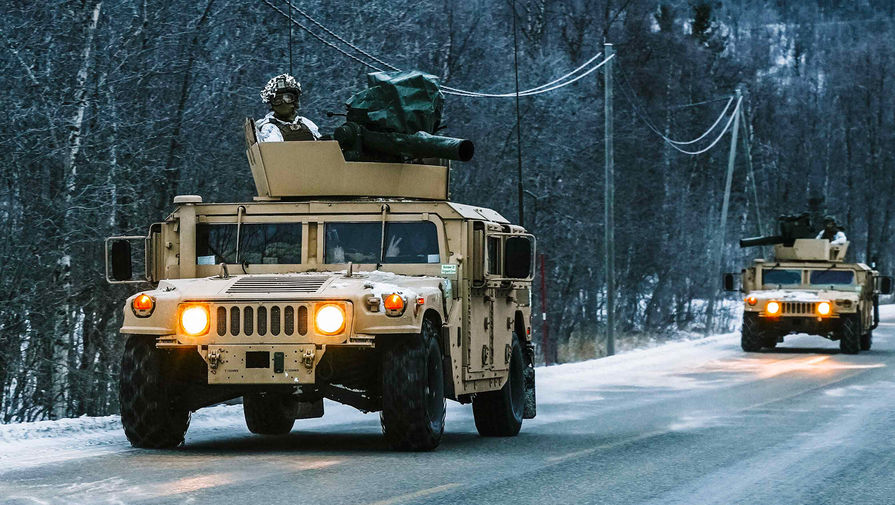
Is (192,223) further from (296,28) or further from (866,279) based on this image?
(866,279)

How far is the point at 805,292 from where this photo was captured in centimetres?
3225

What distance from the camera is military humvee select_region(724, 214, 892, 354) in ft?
104

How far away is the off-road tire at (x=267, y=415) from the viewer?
575 inches

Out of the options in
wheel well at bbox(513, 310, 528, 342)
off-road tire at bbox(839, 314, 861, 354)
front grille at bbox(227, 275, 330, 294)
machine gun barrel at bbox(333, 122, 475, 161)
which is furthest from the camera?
off-road tire at bbox(839, 314, 861, 354)

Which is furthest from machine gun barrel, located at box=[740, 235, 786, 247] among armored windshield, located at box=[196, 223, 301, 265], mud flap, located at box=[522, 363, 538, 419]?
armored windshield, located at box=[196, 223, 301, 265]

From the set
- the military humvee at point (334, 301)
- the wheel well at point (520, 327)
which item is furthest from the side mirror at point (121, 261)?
the wheel well at point (520, 327)

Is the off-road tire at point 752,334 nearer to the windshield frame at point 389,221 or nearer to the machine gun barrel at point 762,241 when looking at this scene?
the machine gun barrel at point 762,241

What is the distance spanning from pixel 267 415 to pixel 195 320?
2.87m

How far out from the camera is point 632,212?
4872 cm

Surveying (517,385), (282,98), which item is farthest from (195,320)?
(517,385)

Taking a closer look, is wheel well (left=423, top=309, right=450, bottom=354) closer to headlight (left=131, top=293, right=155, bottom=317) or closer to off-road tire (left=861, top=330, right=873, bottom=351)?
headlight (left=131, top=293, right=155, bottom=317)

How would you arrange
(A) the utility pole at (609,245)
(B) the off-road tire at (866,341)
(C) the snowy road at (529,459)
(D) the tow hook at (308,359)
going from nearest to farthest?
(C) the snowy road at (529,459)
(D) the tow hook at (308,359)
(A) the utility pole at (609,245)
(B) the off-road tire at (866,341)

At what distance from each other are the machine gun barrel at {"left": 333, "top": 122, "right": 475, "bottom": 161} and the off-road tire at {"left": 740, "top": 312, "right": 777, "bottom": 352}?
19.1 meters

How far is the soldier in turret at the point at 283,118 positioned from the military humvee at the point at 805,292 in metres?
18.8
